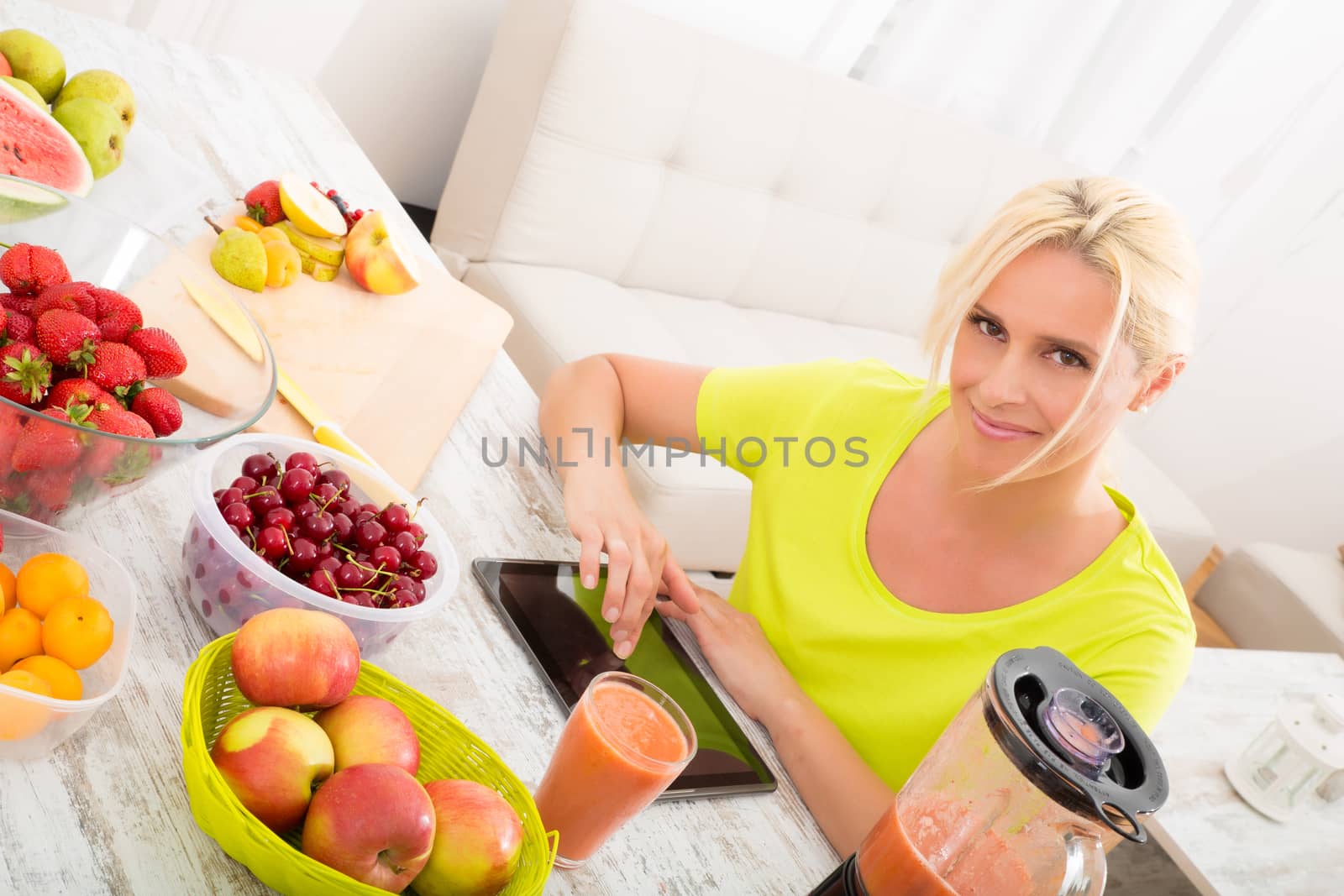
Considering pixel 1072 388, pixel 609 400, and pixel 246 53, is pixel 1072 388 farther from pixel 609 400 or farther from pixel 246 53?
pixel 246 53

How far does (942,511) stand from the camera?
1.33 m

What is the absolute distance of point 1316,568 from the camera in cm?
358

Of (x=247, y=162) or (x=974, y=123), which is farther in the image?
(x=974, y=123)

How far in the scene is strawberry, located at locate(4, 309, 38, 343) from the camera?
731 mm

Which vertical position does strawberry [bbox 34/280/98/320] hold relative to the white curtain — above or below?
below

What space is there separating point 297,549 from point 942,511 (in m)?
0.83

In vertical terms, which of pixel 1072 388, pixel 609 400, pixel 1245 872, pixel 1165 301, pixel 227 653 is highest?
pixel 1165 301

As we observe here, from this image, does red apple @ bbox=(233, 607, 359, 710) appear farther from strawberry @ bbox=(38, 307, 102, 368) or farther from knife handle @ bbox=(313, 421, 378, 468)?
knife handle @ bbox=(313, 421, 378, 468)

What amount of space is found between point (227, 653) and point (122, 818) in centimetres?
11

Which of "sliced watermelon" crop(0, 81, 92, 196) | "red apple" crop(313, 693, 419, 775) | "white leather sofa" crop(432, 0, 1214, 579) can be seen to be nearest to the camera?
"red apple" crop(313, 693, 419, 775)

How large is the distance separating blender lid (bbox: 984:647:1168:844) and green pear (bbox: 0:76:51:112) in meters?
1.15

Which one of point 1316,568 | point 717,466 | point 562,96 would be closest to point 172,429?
point 717,466

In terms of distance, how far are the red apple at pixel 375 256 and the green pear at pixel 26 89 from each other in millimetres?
356

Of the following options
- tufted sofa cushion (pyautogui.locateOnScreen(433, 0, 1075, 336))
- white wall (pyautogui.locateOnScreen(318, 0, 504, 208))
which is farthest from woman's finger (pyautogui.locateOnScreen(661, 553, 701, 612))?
white wall (pyautogui.locateOnScreen(318, 0, 504, 208))
